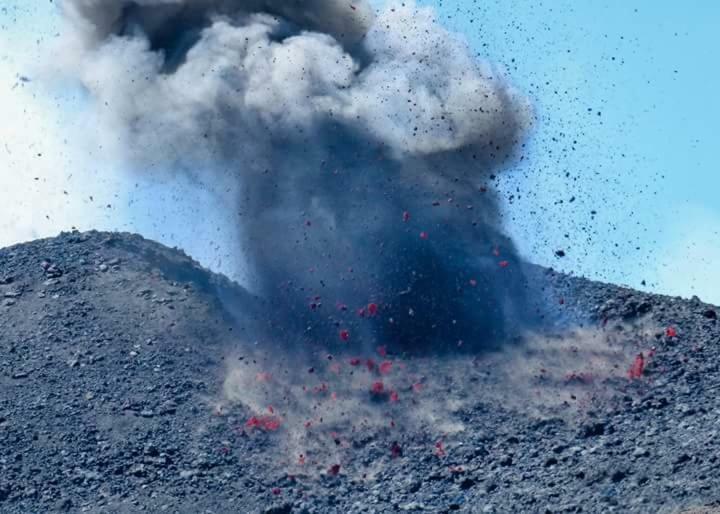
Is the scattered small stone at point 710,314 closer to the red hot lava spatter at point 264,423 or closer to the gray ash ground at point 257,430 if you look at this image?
the gray ash ground at point 257,430

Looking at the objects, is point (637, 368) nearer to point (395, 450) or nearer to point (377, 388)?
point (377, 388)

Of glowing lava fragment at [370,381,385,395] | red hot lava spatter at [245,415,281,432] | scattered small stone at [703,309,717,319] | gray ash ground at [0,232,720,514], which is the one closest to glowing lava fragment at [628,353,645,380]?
gray ash ground at [0,232,720,514]

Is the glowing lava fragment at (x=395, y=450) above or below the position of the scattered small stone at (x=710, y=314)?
below

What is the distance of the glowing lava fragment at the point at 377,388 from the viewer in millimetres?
45688

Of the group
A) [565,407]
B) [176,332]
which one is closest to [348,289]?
[176,332]

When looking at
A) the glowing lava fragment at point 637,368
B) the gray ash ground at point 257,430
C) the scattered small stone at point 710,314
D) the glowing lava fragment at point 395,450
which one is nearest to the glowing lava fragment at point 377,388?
the gray ash ground at point 257,430

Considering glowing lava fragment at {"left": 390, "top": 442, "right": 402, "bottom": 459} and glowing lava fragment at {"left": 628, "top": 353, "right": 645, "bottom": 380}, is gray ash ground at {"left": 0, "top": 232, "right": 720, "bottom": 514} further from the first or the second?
glowing lava fragment at {"left": 628, "top": 353, "right": 645, "bottom": 380}

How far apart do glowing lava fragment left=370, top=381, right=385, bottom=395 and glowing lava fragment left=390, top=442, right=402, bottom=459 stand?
2969 mm

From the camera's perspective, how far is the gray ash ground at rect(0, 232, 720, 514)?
39.3m

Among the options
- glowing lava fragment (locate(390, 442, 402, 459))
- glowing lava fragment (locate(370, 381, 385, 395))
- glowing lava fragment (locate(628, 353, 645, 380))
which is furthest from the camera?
glowing lava fragment (locate(370, 381, 385, 395))

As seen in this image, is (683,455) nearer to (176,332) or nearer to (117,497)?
(117,497)

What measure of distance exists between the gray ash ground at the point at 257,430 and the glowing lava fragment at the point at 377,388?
2.35ft

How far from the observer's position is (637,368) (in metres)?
45.1

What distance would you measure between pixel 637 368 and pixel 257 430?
11.1m
